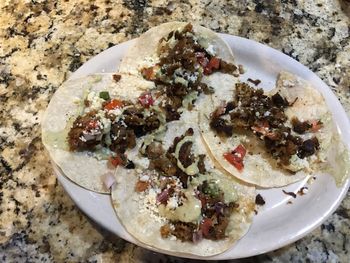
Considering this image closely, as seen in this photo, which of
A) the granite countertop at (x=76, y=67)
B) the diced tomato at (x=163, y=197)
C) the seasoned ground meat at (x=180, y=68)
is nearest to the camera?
the diced tomato at (x=163, y=197)

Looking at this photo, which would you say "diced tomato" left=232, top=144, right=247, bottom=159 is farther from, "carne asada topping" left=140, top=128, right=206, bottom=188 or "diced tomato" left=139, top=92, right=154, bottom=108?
"diced tomato" left=139, top=92, right=154, bottom=108

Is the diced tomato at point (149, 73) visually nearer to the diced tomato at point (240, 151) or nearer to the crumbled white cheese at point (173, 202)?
the diced tomato at point (240, 151)

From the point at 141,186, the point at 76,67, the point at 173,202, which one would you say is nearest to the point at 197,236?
the point at 173,202

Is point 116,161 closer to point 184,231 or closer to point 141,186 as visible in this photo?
point 141,186

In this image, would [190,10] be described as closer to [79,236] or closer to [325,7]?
[325,7]

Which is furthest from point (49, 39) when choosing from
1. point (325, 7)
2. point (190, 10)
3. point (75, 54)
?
point (325, 7)

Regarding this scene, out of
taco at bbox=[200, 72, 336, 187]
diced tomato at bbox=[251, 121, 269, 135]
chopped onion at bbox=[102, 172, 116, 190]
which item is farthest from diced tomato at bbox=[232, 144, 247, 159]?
chopped onion at bbox=[102, 172, 116, 190]

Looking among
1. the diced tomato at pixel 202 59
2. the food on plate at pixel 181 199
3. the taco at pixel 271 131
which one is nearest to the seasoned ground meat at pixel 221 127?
the taco at pixel 271 131
